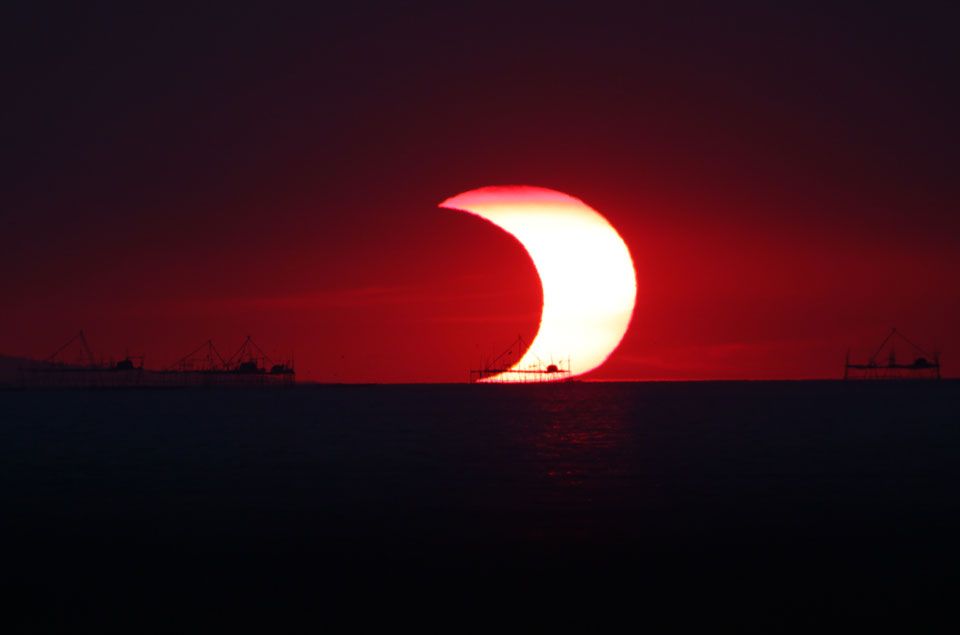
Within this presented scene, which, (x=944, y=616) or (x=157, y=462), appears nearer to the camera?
(x=944, y=616)

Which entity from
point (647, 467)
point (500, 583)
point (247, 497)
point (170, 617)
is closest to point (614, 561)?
point (500, 583)

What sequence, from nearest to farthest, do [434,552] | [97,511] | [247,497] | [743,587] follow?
[743,587] → [434,552] → [97,511] → [247,497]

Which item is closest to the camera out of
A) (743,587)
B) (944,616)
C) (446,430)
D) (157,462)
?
(944,616)

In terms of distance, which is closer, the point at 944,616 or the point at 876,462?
the point at 944,616

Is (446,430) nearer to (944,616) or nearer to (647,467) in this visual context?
(647,467)

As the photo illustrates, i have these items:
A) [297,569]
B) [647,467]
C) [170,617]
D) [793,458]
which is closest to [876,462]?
[793,458]

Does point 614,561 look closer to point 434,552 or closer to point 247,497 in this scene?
point 434,552
